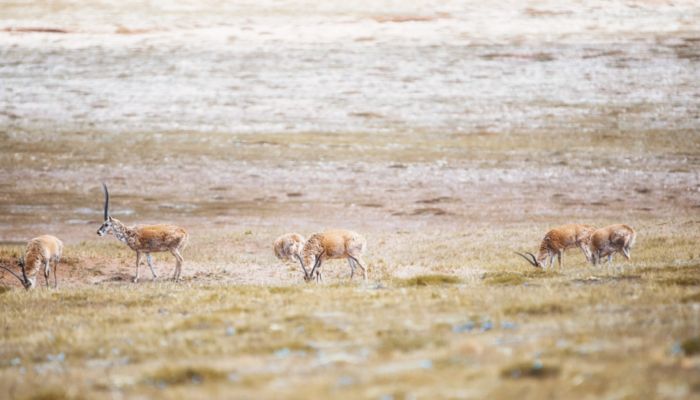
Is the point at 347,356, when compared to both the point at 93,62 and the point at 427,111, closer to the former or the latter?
the point at 427,111

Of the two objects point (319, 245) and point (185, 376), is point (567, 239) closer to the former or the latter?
point (319, 245)

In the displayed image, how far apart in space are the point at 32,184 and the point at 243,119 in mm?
23331

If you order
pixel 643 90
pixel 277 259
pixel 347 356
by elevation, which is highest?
pixel 643 90

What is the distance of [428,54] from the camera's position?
95.5 metres

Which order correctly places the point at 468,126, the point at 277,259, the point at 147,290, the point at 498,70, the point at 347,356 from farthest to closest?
the point at 498,70
the point at 468,126
the point at 277,259
the point at 147,290
the point at 347,356

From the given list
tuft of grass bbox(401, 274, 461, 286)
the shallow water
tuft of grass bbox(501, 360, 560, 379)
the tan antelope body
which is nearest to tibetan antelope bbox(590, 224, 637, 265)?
tuft of grass bbox(401, 274, 461, 286)

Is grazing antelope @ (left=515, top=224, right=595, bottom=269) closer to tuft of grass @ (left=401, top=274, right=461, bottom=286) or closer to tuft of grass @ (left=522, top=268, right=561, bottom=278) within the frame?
tuft of grass @ (left=522, top=268, right=561, bottom=278)

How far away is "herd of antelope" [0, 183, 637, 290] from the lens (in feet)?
84.5

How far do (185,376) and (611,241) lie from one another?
61.2 ft

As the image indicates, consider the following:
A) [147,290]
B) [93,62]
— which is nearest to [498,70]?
[93,62]

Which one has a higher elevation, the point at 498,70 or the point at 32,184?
the point at 498,70

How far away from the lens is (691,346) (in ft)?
35.9

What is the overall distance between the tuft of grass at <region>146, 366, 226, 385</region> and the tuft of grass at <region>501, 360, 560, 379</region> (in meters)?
3.62

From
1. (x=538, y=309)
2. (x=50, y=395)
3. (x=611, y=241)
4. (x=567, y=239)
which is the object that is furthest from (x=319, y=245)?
(x=50, y=395)
